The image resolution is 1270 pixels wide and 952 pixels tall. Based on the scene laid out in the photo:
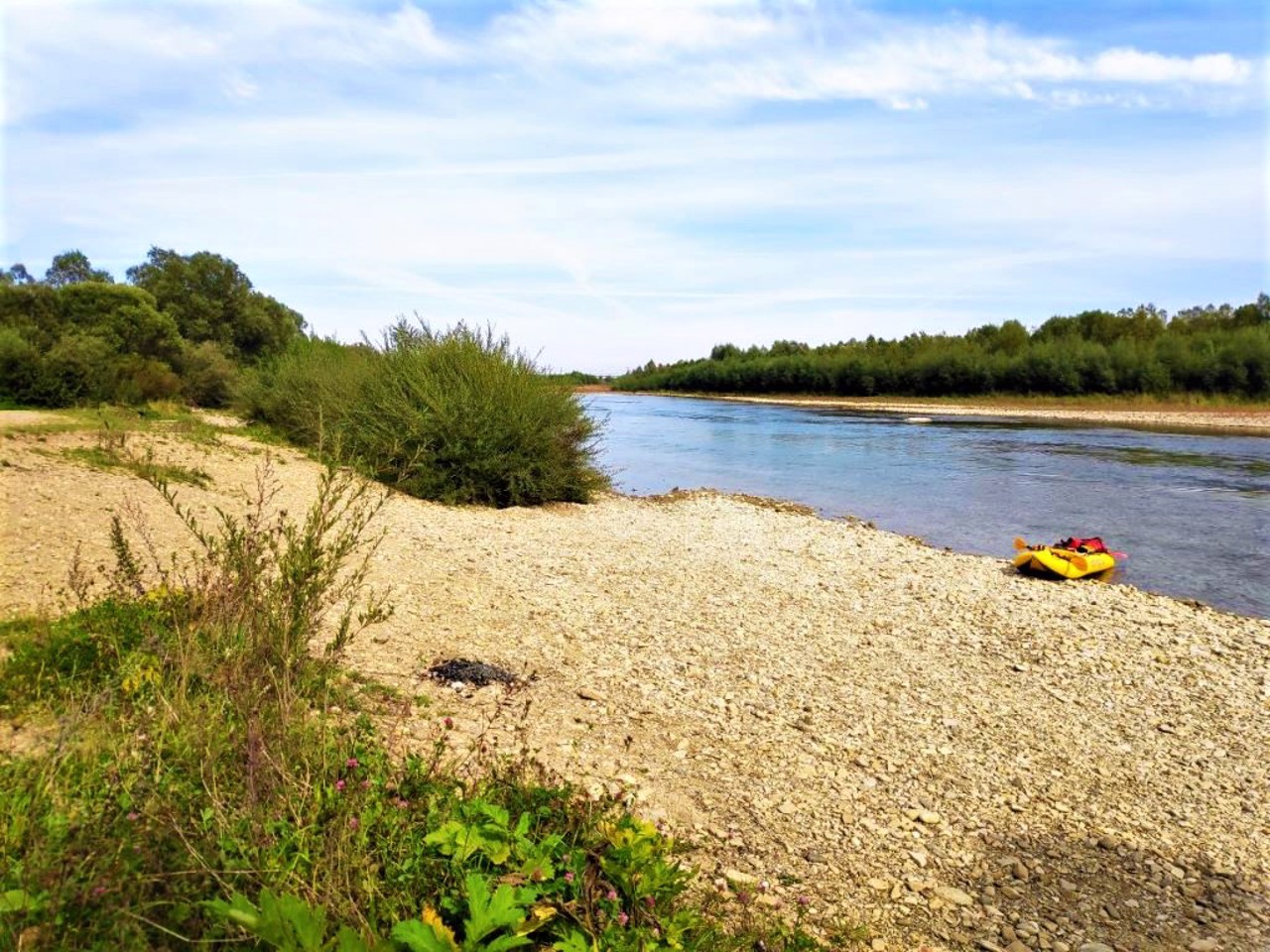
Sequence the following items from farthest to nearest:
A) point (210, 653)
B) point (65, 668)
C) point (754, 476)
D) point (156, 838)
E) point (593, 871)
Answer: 1. point (754, 476)
2. point (65, 668)
3. point (210, 653)
4. point (593, 871)
5. point (156, 838)

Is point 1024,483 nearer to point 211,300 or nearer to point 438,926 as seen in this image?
point 438,926

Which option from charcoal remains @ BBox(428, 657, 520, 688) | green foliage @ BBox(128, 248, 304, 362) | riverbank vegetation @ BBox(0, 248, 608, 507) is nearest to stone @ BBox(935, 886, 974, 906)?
charcoal remains @ BBox(428, 657, 520, 688)

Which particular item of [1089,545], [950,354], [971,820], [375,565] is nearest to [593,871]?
[971,820]

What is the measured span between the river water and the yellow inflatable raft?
24.4 inches

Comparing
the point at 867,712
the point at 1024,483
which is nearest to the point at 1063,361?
the point at 1024,483

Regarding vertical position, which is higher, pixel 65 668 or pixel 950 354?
pixel 950 354

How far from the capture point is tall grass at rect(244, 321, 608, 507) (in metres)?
13.9

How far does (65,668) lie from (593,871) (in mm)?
2939

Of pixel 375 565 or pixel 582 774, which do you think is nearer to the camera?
pixel 582 774

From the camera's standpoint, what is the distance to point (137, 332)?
2531 cm

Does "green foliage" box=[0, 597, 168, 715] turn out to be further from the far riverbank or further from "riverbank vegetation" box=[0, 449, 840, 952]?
the far riverbank

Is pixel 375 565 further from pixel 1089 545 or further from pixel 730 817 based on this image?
pixel 1089 545

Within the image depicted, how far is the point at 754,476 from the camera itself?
2444cm

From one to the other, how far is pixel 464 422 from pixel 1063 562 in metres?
9.38
